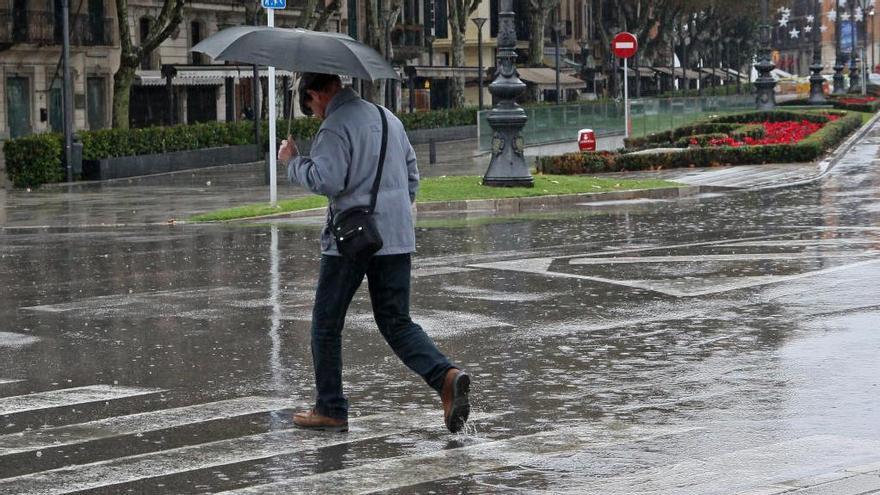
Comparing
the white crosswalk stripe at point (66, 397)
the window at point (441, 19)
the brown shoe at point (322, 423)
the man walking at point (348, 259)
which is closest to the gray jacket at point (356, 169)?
the man walking at point (348, 259)

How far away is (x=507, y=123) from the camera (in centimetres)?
2605

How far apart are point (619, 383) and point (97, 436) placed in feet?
9.84

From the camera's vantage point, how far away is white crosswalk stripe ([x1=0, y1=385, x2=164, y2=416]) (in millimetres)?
8859

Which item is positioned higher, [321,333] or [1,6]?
[1,6]

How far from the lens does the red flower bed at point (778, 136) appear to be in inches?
1443

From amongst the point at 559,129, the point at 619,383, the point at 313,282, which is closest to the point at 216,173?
the point at 559,129

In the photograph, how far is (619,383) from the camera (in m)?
9.40

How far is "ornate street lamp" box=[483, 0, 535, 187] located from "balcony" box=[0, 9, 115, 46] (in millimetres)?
29316

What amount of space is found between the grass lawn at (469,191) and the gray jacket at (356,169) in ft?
48.1

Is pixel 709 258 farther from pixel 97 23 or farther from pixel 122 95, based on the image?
pixel 97 23

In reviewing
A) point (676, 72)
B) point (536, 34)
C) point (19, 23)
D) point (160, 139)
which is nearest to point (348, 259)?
point (160, 139)

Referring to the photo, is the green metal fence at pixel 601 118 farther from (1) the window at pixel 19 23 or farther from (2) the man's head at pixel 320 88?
(2) the man's head at pixel 320 88

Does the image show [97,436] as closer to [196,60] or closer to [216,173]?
[216,173]

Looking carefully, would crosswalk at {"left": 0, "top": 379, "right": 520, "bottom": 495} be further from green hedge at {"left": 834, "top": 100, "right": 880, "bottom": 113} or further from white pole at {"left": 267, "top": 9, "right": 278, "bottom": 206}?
green hedge at {"left": 834, "top": 100, "right": 880, "bottom": 113}
